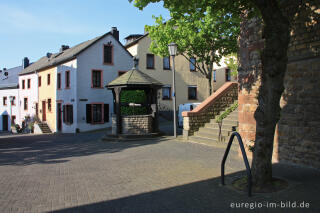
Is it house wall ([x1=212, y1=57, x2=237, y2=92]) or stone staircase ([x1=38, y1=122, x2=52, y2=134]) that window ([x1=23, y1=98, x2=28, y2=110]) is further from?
house wall ([x1=212, y1=57, x2=237, y2=92])

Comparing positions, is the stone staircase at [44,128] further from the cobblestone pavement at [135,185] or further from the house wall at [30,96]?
the cobblestone pavement at [135,185]

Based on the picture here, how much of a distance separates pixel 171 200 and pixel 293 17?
496 centimetres

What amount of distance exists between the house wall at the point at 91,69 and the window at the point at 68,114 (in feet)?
4.51

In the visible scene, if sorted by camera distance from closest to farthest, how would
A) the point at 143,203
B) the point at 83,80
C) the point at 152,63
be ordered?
the point at 143,203
the point at 83,80
the point at 152,63

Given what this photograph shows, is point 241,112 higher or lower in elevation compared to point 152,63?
lower

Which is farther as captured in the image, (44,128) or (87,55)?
(44,128)

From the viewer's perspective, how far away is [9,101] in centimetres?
4181

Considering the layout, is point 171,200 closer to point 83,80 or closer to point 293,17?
point 293,17

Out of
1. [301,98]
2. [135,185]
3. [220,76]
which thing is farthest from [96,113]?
[301,98]

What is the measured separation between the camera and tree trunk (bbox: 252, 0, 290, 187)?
4.71 metres

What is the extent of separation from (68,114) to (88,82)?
12.6 feet

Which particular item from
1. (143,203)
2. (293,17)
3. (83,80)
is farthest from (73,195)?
(83,80)

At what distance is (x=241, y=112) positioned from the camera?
843cm

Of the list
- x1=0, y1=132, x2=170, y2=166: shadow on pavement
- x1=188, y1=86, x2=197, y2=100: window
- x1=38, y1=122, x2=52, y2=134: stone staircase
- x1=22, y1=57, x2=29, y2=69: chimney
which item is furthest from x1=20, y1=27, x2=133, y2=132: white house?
x1=22, y1=57, x2=29, y2=69: chimney
